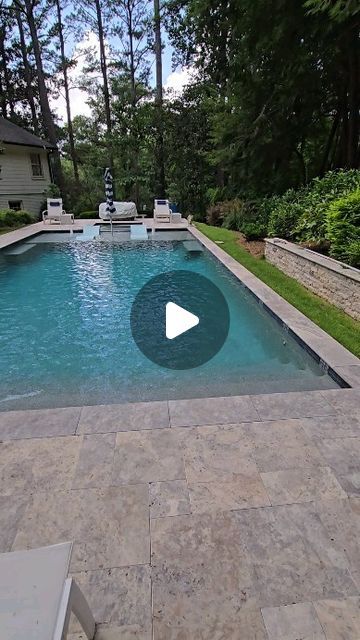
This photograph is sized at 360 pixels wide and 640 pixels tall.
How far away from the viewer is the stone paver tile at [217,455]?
8.09 feet

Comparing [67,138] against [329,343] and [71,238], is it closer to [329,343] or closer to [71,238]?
[71,238]

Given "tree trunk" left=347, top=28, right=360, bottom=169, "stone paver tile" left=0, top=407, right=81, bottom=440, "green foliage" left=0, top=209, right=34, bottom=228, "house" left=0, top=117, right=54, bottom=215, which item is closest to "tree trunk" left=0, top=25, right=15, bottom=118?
"house" left=0, top=117, right=54, bottom=215

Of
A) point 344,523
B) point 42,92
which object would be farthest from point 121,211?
point 344,523

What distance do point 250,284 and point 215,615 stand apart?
18.5ft

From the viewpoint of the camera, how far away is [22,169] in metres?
19.8

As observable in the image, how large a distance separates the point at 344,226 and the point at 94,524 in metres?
6.20

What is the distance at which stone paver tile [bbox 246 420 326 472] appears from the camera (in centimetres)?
254

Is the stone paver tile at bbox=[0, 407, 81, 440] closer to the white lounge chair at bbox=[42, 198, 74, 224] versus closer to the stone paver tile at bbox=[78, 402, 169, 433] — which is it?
the stone paver tile at bbox=[78, 402, 169, 433]

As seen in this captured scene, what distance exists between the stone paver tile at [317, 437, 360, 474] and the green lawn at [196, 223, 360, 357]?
1.62 m

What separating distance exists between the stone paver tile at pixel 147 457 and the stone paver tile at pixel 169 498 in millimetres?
58

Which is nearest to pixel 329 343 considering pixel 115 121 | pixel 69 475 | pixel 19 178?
pixel 69 475

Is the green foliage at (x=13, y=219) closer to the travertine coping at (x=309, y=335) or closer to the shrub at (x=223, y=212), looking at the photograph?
the shrub at (x=223, y=212)

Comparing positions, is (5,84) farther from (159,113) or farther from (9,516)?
(9,516)
